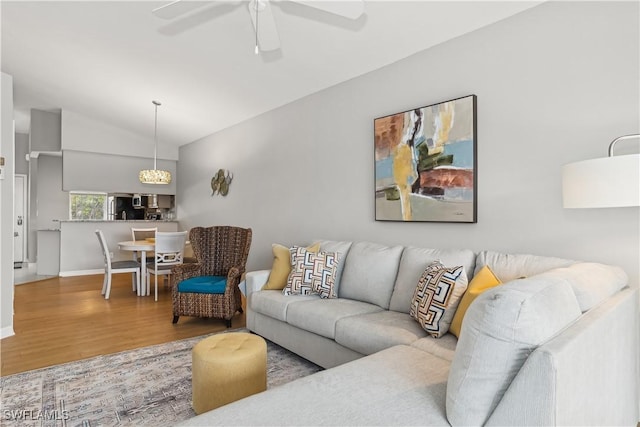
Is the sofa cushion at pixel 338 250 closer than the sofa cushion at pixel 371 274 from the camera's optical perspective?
No

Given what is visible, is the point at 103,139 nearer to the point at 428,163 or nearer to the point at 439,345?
the point at 428,163

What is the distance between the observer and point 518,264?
2303 millimetres

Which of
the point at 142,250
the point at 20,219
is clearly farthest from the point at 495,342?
the point at 20,219

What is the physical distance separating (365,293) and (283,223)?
6.81 ft

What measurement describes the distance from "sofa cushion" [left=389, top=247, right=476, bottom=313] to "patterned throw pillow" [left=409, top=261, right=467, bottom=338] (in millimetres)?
263

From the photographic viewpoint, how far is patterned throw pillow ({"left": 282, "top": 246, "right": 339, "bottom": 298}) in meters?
3.08

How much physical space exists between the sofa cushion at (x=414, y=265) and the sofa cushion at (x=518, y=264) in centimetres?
12

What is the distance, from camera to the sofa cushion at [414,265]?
2543mm

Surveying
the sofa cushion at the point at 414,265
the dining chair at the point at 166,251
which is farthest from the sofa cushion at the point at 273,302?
the dining chair at the point at 166,251

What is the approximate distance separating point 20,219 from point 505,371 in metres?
10.5

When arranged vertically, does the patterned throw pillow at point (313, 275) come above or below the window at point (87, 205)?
below

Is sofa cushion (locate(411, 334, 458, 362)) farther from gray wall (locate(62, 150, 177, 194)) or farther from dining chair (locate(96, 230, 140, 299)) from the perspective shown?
gray wall (locate(62, 150, 177, 194))

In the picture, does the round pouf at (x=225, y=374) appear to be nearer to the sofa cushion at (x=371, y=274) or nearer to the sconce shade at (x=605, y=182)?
the sofa cushion at (x=371, y=274)

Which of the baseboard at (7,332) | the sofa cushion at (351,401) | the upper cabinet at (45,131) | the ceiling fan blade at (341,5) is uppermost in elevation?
the upper cabinet at (45,131)
